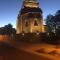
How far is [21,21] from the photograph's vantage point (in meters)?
70.8

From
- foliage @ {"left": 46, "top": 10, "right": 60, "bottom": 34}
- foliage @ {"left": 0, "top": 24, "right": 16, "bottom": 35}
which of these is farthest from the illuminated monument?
foliage @ {"left": 0, "top": 24, "right": 16, "bottom": 35}

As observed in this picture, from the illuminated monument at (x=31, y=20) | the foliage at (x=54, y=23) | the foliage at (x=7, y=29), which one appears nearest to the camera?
the illuminated monument at (x=31, y=20)

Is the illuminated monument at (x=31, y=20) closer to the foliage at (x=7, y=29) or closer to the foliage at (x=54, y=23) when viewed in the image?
the foliage at (x=54, y=23)

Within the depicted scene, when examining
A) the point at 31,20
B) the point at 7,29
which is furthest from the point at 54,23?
the point at 7,29

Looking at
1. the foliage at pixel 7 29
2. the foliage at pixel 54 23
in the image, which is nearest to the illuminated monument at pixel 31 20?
the foliage at pixel 54 23

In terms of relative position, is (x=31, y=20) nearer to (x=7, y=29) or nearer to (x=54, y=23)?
(x=54, y=23)

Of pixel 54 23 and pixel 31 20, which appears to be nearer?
pixel 31 20

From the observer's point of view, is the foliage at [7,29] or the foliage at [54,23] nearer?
the foliage at [54,23]

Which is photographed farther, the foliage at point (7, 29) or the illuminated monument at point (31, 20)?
the foliage at point (7, 29)

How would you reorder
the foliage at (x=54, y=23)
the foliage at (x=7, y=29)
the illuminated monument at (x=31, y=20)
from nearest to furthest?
the illuminated monument at (x=31, y=20)
the foliage at (x=54, y=23)
the foliage at (x=7, y=29)

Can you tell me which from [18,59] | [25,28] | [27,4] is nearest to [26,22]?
[25,28]

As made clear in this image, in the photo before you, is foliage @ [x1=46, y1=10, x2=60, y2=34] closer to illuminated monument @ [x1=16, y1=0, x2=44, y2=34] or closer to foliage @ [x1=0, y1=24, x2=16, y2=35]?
illuminated monument @ [x1=16, y1=0, x2=44, y2=34]

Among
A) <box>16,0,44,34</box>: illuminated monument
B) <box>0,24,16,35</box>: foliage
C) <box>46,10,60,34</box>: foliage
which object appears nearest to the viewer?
<box>16,0,44,34</box>: illuminated monument

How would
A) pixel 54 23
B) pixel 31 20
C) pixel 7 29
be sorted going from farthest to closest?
pixel 7 29 < pixel 54 23 < pixel 31 20
